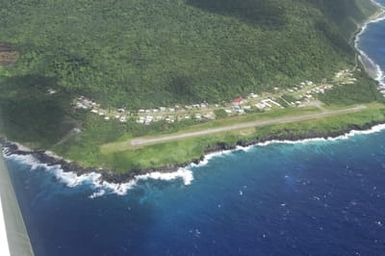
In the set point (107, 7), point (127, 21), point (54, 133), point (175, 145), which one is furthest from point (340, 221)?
point (107, 7)

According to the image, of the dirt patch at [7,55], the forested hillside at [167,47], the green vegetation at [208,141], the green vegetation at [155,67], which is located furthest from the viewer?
the dirt patch at [7,55]

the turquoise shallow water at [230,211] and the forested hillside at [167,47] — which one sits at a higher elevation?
the forested hillside at [167,47]

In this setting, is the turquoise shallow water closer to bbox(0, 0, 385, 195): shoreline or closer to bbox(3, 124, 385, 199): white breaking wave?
bbox(3, 124, 385, 199): white breaking wave

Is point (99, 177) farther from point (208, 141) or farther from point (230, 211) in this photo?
point (230, 211)

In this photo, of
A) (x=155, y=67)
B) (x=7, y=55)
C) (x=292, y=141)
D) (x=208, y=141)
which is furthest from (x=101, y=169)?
(x=7, y=55)

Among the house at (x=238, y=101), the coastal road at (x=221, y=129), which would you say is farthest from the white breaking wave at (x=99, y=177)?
the house at (x=238, y=101)

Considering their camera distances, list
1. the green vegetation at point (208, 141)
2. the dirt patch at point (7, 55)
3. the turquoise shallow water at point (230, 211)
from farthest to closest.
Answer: the dirt patch at point (7, 55) → the green vegetation at point (208, 141) → the turquoise shallow water at point (230, 211)

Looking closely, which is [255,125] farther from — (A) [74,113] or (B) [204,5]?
(B) [204,5]

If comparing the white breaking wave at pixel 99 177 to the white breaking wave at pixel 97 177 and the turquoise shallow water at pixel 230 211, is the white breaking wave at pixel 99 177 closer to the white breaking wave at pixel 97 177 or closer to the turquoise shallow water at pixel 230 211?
the white breaking wave at pixel 97 177
